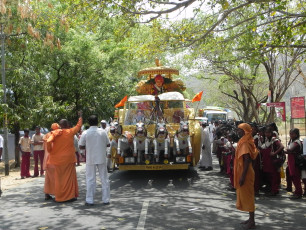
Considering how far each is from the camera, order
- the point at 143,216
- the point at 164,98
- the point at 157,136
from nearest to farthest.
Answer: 1. the point at 143,216
2. the point at 157,136
3. the point at 164,98

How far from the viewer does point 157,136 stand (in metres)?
10.7

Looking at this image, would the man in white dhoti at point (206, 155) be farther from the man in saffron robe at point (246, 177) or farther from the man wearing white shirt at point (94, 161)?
the man in saffron robe at point (246, 177)

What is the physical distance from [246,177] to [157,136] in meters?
4.93

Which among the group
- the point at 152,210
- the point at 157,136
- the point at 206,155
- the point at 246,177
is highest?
the point at 157,136

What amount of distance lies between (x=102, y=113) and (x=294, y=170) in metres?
14.7

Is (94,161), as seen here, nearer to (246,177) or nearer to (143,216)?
(143,216)

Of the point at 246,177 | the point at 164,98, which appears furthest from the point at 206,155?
the point at 246,177

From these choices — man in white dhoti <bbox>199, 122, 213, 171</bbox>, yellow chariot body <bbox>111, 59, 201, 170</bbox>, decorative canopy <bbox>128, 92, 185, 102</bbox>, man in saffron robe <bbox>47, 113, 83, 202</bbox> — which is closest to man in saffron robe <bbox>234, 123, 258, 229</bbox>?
man in saffron robe <bbox>47, 113, 83, 202</bbox>

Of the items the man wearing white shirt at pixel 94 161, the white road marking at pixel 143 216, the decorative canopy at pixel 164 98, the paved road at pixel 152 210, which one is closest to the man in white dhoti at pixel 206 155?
the decorative canopy at pixel 164 98

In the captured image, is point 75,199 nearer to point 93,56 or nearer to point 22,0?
point 22,0

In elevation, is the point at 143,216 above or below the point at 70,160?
below

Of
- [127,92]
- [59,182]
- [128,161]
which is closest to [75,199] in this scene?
[59,182]

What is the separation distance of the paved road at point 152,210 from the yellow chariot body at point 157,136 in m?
0.69

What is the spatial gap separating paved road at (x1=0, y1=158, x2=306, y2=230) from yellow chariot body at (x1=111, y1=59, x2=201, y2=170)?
2.27 ft
